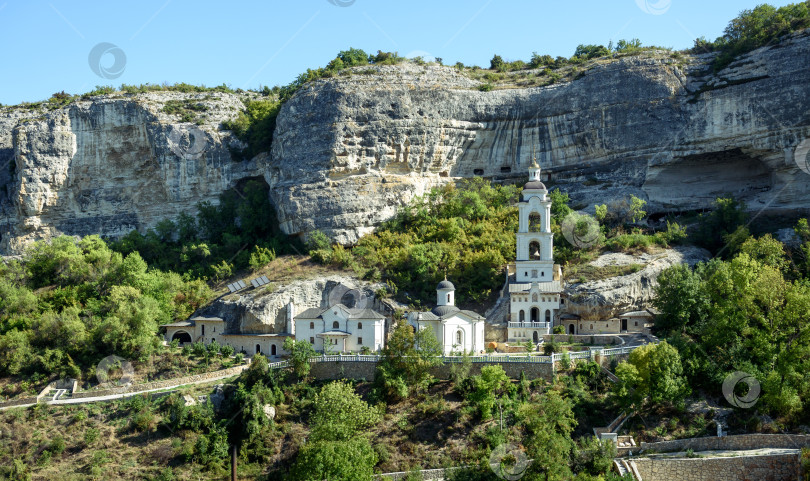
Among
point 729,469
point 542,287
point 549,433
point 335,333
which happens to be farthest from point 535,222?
point 729,469

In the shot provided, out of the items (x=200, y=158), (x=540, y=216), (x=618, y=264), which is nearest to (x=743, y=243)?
(x=618, y=264)

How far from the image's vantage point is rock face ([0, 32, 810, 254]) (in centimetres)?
5231

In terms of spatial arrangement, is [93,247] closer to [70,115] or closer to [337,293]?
[70,115]

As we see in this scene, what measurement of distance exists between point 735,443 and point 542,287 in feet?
47.0

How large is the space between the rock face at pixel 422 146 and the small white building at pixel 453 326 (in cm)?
1151

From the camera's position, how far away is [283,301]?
47219 mm

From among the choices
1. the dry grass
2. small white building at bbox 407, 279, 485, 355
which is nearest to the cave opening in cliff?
small white building at bbox 407, 279, 485, 355

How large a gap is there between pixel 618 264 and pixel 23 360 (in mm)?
29373

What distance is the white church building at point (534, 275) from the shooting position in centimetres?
4481

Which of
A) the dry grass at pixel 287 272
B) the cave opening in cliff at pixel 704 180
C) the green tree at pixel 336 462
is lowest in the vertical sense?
the green tree at pixel 336 462

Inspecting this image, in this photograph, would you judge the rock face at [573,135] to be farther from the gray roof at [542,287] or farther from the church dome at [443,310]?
the church dome at [443,310]

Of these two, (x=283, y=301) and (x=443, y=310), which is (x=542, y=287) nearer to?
(x=443, y=310)

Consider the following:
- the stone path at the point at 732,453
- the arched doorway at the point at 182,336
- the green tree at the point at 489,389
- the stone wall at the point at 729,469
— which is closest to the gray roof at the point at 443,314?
the green tree at the point at 489,389

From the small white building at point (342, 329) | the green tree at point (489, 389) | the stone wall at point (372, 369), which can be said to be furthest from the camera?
the small white building at point (342, 329)
